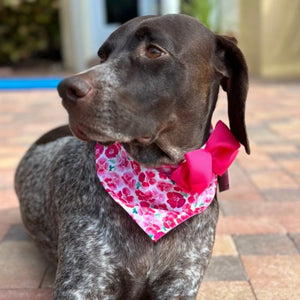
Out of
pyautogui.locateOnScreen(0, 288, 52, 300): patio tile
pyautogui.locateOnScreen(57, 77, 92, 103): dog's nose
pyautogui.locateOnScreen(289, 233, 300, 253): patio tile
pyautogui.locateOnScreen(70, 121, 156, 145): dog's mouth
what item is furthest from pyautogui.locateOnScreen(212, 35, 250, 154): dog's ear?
pyautogui.locateOnScreen(0, 288, 52, 300): patio tile

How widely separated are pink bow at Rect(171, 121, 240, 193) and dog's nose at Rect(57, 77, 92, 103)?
558 mm

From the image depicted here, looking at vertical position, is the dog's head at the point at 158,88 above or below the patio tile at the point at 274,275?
above

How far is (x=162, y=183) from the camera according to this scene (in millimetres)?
2393

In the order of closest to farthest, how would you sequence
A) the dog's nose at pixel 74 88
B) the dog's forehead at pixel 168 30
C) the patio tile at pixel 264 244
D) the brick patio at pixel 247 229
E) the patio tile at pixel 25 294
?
the dog's nose at pixel 74 88
the dog's forehead at pixel 168 30
the patio tile at pixel 25 294
the brick patio at pixel 247 229
the patio tile at pixel 264 244

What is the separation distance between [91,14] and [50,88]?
3.24m

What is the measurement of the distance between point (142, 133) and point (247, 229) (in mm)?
1556

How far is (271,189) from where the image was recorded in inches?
165

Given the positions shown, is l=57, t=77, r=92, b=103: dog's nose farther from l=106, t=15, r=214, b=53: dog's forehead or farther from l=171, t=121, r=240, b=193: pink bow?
l=171, t=121, r=240, b=193: pink bow

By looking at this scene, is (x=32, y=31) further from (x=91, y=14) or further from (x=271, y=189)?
(x=271, y=189)

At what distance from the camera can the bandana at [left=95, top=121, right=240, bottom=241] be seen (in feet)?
7.70

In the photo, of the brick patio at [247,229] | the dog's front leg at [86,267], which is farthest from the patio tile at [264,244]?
the dog's front leg at [86,267]

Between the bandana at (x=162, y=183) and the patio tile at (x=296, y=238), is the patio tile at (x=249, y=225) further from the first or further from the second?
the bandana at (x=162, y=183)

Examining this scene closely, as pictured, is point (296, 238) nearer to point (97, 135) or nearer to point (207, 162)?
point (207, 162)

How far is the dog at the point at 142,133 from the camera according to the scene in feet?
6.82
